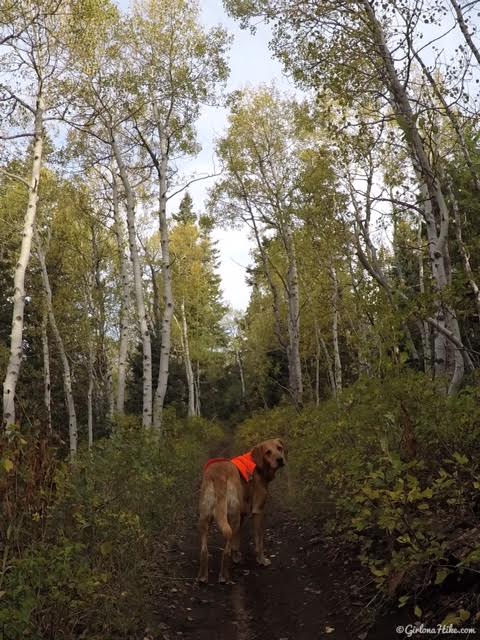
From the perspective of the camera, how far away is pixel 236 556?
5910 mm

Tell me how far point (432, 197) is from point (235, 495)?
4.63 m

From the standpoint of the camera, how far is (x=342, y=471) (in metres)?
5.55

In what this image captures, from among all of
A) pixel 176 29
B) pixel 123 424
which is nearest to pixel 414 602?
pixel 123 424

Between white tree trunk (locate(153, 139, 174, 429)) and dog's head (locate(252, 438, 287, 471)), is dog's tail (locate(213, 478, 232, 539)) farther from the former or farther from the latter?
white tree trunk (locate(153, 139, 174, 429))

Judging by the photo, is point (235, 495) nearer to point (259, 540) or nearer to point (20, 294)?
point (259, 540)

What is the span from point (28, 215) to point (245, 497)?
26.1 ft

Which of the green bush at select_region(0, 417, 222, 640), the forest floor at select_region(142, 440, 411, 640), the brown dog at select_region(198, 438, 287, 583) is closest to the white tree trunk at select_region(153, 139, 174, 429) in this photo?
the green bush at select_region(0, 417, 222, 640)

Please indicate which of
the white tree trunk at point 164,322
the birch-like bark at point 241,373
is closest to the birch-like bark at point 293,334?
the white tree trunk at point 164,322

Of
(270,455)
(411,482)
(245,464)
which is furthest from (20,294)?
(411,482)

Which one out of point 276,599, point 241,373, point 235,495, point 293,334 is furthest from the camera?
point 241,373

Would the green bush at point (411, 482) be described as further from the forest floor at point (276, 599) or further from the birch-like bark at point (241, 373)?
the birch-like bark at point (241, 373)

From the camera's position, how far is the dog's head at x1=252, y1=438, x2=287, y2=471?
5.97 m

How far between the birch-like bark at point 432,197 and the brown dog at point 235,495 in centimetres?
241

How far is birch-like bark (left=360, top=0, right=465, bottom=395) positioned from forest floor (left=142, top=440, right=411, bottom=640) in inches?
103
